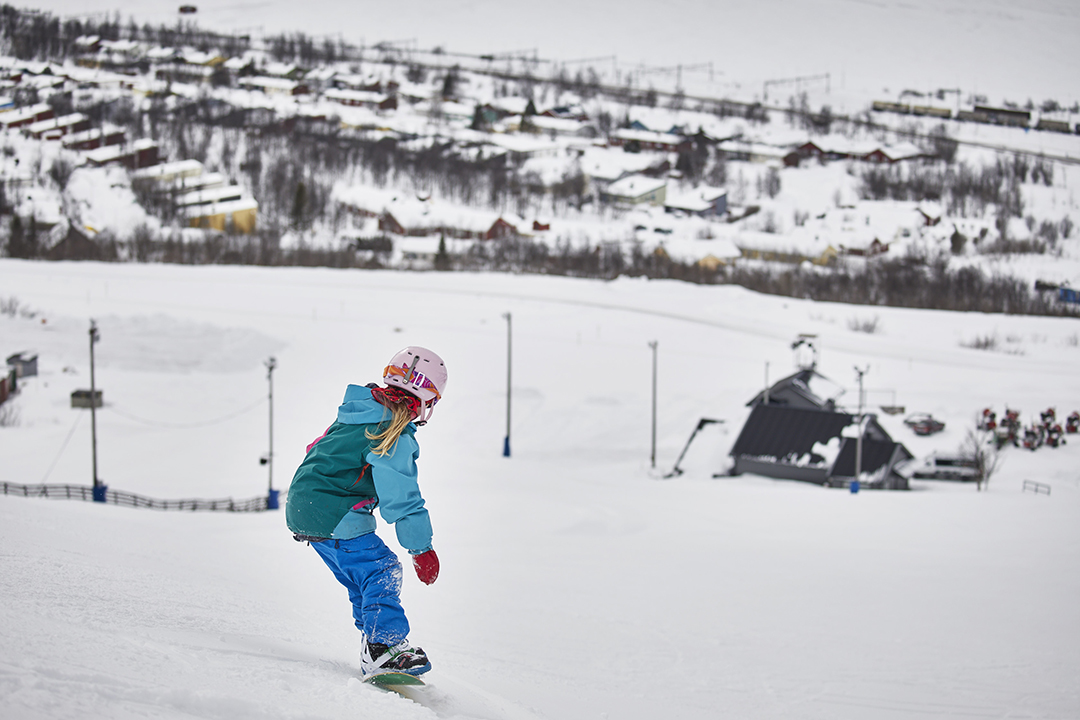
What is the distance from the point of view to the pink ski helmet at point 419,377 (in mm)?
3611

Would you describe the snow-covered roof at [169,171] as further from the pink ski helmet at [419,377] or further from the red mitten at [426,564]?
the red mitten at [426,564]

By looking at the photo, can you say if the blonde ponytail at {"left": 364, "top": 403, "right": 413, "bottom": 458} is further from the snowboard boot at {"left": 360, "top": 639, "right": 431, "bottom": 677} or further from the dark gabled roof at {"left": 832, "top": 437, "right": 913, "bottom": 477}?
the dark gabled roof at {"left": 832, "top": 437, "right": 913, "bottom": 477}

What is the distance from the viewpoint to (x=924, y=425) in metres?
27.6

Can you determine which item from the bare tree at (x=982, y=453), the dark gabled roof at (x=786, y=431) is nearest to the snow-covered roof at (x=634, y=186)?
the bare tree at (x=982, y=453)

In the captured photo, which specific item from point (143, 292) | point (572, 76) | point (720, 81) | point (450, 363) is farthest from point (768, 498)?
point (720, 81)

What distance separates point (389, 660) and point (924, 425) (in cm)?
2701

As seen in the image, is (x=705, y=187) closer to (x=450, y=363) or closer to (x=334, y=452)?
(x=450, y=363)

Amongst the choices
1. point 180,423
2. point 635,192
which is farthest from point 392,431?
point 635,192

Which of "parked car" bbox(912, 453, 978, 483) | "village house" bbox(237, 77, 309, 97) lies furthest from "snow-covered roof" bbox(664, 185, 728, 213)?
"parked car" bbox(912, 453, 978, 483)

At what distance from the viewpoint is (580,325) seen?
1612 inches

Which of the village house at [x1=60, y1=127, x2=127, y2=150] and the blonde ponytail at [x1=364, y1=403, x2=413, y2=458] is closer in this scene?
the blonde ponytail at [x1=364, y1=403, x2=413, y2=458]

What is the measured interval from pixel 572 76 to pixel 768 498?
119629mm

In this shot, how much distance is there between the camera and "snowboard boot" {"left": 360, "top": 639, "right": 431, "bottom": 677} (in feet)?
12.2

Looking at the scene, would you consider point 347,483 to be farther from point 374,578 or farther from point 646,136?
point 646,136
